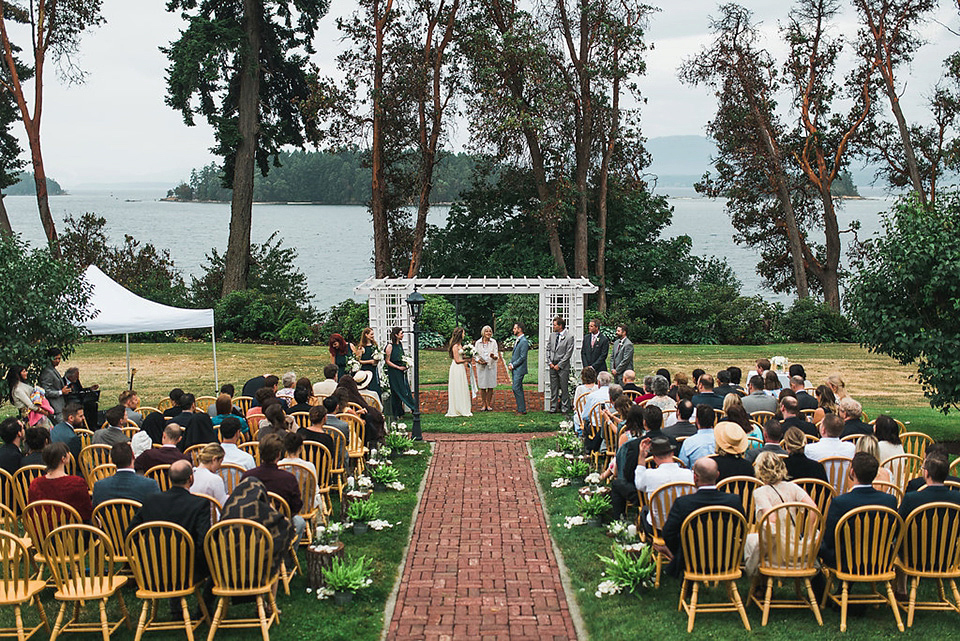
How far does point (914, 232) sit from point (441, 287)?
839 centimetres

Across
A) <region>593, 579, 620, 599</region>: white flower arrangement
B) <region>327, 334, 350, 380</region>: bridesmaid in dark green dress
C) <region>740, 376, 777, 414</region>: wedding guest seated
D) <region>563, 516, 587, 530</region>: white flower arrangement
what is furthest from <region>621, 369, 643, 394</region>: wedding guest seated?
<region>593, 579, 620, 599</region>: white flower arrangement

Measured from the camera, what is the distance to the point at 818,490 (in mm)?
7492

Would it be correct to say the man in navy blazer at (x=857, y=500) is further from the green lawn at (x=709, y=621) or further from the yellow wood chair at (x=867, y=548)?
the green lawn at (x=709, y=621)

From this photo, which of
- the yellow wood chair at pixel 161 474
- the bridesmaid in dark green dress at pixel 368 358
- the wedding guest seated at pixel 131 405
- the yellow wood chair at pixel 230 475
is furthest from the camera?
the bridesmaid in dark green dress at pixel 368 358

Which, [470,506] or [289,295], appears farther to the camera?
[289,295]

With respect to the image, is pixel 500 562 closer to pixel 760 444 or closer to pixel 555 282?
pixel 760 444

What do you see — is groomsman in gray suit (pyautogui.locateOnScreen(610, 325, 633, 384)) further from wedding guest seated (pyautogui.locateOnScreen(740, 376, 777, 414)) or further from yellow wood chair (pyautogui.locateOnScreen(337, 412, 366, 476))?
yellow wood chair (pyautogui.locateOnScreen(337, 412, 366, 476))

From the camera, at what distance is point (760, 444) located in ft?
29.5

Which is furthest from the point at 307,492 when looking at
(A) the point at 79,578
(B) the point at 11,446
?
(B) the point at 11,446

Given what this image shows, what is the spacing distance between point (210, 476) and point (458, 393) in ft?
29.5

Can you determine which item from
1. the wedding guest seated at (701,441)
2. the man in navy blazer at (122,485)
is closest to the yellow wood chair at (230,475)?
the man in navy blazer at (122,485)

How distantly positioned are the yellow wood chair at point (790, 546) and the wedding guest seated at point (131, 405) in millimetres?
7127

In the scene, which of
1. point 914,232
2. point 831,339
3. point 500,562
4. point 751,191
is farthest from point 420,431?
point 751,191

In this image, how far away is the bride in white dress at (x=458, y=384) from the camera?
15430mm
